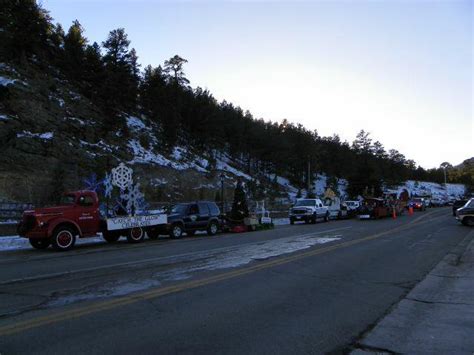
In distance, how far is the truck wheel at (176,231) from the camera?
22702mm

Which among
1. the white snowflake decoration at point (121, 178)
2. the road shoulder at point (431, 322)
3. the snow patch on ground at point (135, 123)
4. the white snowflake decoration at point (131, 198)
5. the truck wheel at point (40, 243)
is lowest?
the road shoulder at point (431, 322)

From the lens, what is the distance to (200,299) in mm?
8039

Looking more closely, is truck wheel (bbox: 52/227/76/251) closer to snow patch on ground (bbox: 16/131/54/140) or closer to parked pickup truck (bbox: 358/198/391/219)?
snow patch on ground (bbox: 16/131/54/140)

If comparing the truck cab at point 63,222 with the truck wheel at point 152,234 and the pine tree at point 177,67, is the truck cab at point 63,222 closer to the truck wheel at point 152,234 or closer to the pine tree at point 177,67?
the truck wheel at point 152,234

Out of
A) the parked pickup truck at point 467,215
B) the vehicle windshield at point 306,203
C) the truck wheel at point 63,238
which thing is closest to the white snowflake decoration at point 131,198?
the truck wheel at point 63,238

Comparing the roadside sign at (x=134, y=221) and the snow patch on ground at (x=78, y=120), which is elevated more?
the snow patch on ground at (x=78, y=120)

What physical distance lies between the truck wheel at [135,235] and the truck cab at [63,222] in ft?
5.60

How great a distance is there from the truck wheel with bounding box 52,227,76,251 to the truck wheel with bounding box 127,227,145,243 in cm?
309

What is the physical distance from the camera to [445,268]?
40.5 feet

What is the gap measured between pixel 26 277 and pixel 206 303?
500cm

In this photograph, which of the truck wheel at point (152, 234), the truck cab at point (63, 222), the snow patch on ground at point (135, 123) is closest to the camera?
the truck cab at point (63, 222)

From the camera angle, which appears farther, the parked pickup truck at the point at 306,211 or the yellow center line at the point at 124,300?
the parked pickup truck at the point at 306,211

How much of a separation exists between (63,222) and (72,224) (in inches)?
16.1

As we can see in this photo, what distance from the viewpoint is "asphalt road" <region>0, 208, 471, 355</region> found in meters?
5.74
